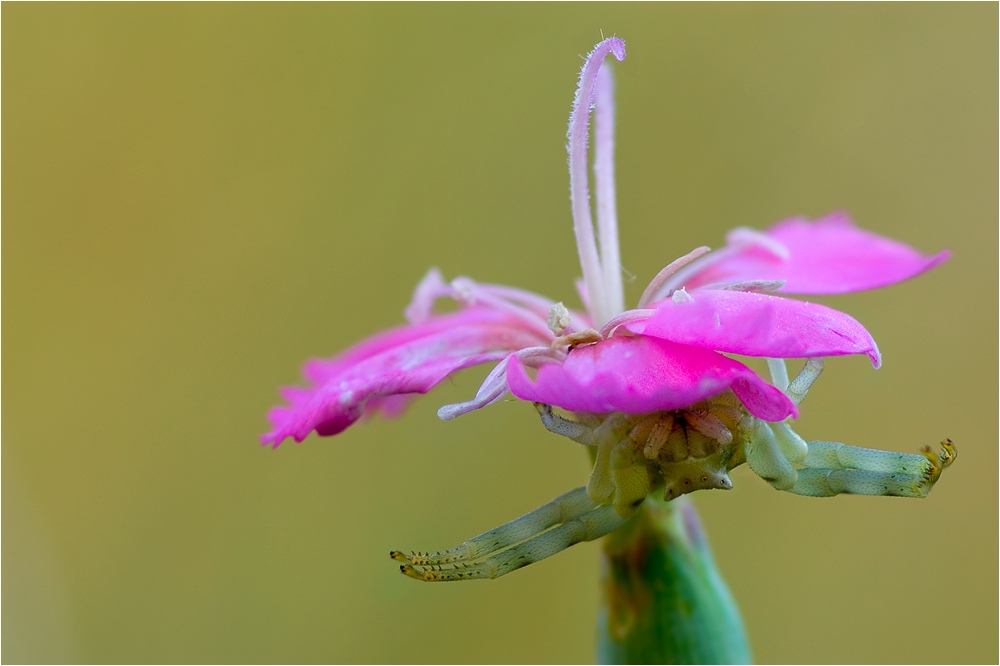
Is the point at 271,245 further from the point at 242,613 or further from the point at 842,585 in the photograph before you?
the point at 842,585

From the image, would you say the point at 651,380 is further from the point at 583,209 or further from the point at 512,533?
the point at 583,209

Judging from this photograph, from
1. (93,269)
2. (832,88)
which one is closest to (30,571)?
(93,269)

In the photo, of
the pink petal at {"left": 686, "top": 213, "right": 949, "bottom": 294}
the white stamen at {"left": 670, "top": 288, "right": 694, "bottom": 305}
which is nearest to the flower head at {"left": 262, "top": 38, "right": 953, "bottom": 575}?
the white stamen at {"left": 670, "top": 288, "right": 694, "bottom": 305}

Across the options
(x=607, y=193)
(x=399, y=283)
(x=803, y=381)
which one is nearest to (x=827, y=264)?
(x=607, y=193)

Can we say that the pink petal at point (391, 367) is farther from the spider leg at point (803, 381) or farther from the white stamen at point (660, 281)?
the spider leg at point (803, 381)

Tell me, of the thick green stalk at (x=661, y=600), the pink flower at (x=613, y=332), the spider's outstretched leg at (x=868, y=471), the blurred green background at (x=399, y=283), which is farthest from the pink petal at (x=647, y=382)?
the blurred green background at (x=399, y=283)

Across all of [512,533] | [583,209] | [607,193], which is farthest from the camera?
[607,193]

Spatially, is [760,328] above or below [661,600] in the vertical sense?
above
